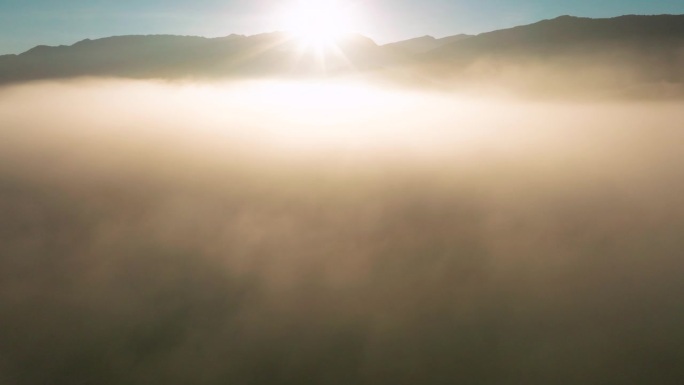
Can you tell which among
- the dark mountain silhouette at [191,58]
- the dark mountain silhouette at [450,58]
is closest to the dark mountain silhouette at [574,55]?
the dark mountain silhouette at [450,58]

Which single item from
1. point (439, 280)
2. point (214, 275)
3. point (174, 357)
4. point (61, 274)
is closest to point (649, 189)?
point (439, 280)

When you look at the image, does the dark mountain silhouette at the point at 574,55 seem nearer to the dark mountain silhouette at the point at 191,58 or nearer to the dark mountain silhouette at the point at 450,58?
the dark mountain silhouette at the point at 450,58

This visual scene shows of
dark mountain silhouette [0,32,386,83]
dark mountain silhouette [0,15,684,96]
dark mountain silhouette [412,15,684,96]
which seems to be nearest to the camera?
dark mountain silhouette [412,15,684,96]

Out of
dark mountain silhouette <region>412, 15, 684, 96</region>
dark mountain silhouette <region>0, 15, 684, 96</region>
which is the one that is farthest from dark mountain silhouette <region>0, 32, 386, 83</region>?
dark mountain silhouette <region>412, 15, 684, 96</region>

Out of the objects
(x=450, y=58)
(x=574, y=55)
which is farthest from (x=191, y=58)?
→ (x=574, y=55)

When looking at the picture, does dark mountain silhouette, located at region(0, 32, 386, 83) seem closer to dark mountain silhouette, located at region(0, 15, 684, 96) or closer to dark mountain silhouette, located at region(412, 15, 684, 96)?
dark mountain silhouette, located at region(0, 15, 684, 96)

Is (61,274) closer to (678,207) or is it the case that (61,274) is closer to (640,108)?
(678,207)

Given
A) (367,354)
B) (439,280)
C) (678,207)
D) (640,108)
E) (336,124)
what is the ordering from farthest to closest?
(640,108) → (336,124) → (678,207) → (439,280) → (367,354)

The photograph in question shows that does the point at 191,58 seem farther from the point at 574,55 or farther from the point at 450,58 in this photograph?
the point at 574,55

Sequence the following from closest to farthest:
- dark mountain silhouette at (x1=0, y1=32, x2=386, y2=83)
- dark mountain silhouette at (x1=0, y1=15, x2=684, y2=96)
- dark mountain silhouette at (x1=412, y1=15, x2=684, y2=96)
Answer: dark mountain silhouette at (x1=412, y1=15, x2=684, y2=96) < dark mountain silhouette at (x1=0, y1=15, x2=684, y2=96) < dark mountain silhouette at (x1=0, y1=32, x2=386, y2=83)
